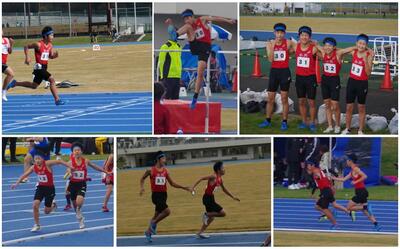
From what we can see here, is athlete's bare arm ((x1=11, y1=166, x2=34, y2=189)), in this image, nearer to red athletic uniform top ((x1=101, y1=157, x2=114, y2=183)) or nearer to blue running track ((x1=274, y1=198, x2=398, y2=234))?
red athletic uniform top ((x1=101, y1=157, x2=114, y2=183))

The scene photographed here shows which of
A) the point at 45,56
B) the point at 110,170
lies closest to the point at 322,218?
the point at 110,170

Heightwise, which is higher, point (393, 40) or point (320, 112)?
point (393, 40)

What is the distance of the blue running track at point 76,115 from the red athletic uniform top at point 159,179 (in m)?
0.46

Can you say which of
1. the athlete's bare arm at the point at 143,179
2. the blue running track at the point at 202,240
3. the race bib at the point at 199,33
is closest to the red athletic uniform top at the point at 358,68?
the race bib at the point at 199,33

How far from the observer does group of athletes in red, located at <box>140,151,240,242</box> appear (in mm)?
9711

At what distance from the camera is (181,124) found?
32.3 ft

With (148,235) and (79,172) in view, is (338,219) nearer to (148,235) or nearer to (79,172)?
(148,235)

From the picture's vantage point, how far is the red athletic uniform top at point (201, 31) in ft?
32.0

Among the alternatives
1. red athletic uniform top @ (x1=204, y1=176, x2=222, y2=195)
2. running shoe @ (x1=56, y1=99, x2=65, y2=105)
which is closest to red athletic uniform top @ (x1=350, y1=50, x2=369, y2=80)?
red athletic uniform top @ (x1=204, y1=176, x2=222, y2=195)

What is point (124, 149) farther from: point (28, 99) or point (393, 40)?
point (393, 40)

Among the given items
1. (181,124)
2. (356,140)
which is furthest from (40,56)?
(356,140)

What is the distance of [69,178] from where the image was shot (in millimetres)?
9781

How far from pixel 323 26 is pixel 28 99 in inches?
134

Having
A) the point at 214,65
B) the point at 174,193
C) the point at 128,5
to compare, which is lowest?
the point at 174,193
